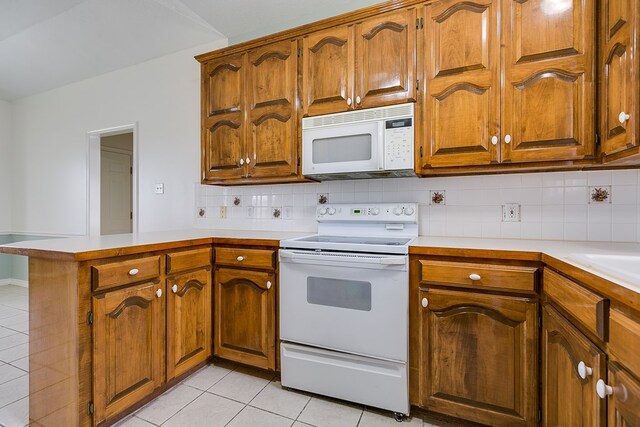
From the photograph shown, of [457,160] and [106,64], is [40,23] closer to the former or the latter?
[106,64]

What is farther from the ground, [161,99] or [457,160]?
[161,99]

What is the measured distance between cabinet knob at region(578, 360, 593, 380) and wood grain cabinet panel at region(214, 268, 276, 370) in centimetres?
139

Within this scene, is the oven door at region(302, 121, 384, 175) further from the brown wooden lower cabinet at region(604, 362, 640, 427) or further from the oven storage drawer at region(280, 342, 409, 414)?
the brown wooden lower cabinet at region(604, 362, 640, 427)

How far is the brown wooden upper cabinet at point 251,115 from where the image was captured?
6.75 ft

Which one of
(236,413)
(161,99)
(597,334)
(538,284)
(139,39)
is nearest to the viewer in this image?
(597,334)

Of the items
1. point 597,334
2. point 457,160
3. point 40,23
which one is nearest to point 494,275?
point 597,334

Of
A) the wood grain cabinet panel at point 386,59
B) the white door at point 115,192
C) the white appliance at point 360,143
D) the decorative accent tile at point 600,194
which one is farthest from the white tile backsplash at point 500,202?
the white door at point 115,192

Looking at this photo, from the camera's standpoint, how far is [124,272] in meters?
1.46

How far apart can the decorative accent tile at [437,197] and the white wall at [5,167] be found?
212 inches

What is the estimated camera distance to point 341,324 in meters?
1.63

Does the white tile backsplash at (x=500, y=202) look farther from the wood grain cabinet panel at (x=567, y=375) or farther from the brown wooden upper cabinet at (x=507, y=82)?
the wood grain cabinet panel at (x=567, y=375)

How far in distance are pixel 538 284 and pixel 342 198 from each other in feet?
4.22

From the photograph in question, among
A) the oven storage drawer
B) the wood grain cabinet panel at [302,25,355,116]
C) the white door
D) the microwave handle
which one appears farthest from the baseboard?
the microwave handle

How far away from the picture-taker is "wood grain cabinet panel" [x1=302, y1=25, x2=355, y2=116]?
6.19 feet
